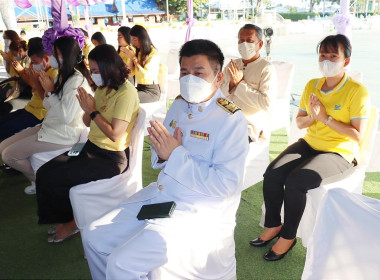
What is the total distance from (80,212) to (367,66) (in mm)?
9865

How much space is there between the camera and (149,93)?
13.5 ft

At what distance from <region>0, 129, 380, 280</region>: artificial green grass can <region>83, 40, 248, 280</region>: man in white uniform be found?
540 mm

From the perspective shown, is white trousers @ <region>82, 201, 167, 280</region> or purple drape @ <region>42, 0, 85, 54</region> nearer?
white trousers @ <region>82, 201, 167, 280</region>

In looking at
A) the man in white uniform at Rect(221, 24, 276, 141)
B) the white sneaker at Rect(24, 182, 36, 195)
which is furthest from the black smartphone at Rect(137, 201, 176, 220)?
the white sneaker at Rect(24, 182, 36, 195)

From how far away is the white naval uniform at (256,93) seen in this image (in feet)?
8.79

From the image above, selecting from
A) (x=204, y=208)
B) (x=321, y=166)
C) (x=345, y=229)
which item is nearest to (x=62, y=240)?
(x=204, y=208)

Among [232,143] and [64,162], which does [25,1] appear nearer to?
[64,162]

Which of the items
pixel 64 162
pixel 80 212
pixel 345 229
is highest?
pixel 345 229

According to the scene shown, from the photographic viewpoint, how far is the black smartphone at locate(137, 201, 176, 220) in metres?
1.56

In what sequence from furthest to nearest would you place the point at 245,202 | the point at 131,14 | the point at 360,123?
the point at 131,14 → the point at 245,202 → the point at 360,123

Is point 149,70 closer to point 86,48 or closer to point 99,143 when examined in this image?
point 99,143

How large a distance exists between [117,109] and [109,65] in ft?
1.09

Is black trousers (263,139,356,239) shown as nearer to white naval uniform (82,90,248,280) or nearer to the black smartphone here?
white naval uniform (82,90,248,280)

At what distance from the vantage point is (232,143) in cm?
158
